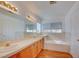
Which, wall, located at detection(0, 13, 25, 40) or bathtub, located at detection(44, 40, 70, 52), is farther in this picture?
bathtub, located at detection(44, 40, 70, 52)

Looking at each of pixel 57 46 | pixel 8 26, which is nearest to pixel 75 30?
pixel 57 46

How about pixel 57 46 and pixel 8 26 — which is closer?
pixel 8 26

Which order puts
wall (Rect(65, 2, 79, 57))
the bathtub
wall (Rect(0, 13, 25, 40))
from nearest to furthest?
wall (Rect(0, 13, 25, 40)) < wall (Rect(65, 2, 79, 57)) < the bathtub

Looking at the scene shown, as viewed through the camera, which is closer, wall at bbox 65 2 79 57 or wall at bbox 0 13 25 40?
wall at bbox 0 13 25 40

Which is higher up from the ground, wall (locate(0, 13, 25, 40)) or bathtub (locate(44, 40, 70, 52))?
wall (locate(0, 13, 25, 40))

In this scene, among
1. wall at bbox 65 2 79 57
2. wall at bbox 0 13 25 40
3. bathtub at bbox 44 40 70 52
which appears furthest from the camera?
bathtub at bbox 44 40 70 52

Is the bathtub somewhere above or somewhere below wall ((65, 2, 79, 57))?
below

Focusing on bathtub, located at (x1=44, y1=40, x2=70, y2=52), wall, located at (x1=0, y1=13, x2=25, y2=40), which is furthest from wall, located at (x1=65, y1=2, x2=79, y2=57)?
wall, located at (x1=0, y1=13, x2=25, y2=40)

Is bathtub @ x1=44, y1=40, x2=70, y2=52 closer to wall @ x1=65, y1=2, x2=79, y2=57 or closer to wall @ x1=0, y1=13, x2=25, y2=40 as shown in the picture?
wall @ x1=65, y1=2, x2=79, y2=57

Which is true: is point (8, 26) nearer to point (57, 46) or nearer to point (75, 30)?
point (75, 30)

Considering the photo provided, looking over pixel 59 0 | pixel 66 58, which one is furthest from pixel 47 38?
pixel 59 0

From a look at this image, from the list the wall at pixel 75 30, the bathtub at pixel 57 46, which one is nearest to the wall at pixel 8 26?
the wall at pixel 75 30

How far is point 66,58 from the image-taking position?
12.0 feet

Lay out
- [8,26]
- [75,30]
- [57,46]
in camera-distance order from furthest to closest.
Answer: [57,46], [75,30], [8,26]
